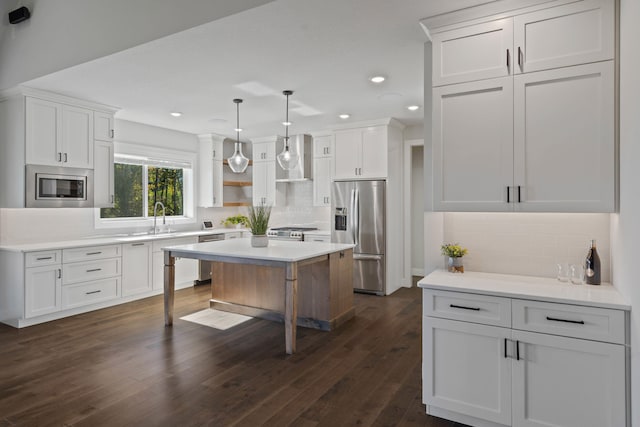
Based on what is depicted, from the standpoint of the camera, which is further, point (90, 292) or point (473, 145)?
point (90, 292)

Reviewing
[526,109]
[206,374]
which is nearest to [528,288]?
[526,109]

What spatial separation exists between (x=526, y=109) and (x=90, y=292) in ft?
16.2

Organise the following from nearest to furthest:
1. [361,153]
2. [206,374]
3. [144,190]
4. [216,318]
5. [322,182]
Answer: [206,374]
[216,318]
[361,153]
[144,190]
[322,182]

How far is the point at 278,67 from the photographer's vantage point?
3414mm

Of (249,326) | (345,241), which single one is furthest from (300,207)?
(249,326)

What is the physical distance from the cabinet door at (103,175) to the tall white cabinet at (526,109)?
4238mm

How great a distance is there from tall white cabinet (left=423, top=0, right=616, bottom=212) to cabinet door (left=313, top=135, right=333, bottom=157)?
3.89m

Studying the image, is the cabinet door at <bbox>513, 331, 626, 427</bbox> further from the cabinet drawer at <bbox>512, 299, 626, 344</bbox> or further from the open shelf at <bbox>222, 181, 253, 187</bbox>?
the open shelf at <bbox>222, 181, 253, 187</bbox>

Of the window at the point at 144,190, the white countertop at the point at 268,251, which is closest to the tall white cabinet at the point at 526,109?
the white countertop at the point at 268,251

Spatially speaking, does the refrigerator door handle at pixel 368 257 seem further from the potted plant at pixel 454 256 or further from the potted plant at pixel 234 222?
the potted plant at pixel 454 256

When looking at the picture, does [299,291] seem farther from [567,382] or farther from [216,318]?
[567,382]

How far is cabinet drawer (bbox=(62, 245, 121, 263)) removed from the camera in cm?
436

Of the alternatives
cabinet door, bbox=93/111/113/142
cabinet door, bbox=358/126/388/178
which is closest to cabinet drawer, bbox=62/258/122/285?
cabinet door, bbox=93/111/113/142

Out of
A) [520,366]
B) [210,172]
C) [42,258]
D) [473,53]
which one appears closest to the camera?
[520,366]
